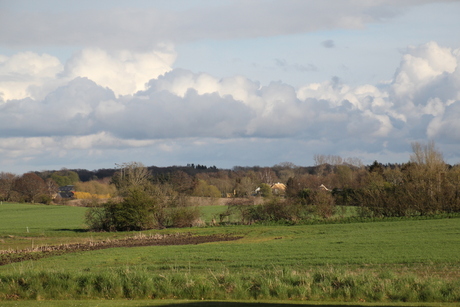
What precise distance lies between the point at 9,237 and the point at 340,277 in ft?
143

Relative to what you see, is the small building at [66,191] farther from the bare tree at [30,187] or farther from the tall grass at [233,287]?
the tall grass at [233,287]

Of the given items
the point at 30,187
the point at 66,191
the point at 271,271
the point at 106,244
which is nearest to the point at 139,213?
the point at 106,244

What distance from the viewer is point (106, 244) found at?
4025 cm

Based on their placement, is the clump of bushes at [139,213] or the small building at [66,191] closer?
the clump of bushes at [139,213]

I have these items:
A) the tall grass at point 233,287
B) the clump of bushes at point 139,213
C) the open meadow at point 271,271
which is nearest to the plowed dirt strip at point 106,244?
the open meadow at point 271,271

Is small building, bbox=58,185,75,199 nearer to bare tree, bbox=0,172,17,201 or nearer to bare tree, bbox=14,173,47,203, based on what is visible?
bare tree, bbox=0,172,17,201

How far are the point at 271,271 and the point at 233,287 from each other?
3.47 meters

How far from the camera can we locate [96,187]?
130500 millimetres

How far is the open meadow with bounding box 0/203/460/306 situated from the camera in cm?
1503

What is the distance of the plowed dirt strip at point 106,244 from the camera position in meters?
33.1

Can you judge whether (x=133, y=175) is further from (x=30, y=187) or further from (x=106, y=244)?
(x=30, y=187)

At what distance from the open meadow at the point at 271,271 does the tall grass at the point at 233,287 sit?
31mm

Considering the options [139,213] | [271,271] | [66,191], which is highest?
[66,191]

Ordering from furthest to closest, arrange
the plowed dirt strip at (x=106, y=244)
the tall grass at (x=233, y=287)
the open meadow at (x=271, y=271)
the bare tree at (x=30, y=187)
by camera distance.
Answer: the bare tree at (x=30, y=187) → the plowed dirt strip at (x=106, y=244) → the open meadow at (x=271, y=271) → the tall grass at (x=233, y=287)
